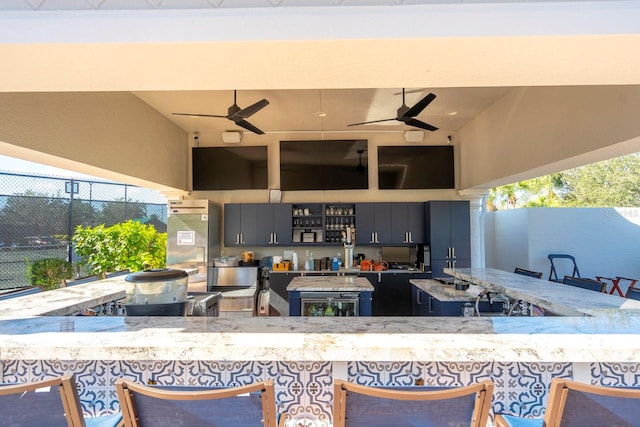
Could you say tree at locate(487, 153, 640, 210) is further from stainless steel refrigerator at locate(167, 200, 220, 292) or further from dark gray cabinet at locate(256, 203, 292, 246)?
stainless steel refrigerator at locate(167, 200, 220, 292)

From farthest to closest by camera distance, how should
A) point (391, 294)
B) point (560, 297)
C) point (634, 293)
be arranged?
point (391, 294)
point (634, 293)
point (560, 297)

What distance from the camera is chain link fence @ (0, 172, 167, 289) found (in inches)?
179

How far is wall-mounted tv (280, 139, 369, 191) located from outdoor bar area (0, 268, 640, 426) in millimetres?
4681

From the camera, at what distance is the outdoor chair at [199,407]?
3.39 feet

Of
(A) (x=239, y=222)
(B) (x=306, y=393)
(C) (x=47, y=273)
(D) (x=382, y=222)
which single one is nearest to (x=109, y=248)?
(C) (x=47, y=273)

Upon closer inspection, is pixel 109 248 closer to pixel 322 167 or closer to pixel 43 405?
pixel 322 167

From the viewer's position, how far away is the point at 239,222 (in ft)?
20.3

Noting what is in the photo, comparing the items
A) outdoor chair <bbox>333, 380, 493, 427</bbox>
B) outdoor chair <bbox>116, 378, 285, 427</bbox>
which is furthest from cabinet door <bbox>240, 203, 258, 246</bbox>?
outdoor chair <bbox>333, 380, 493, 427</bbox>

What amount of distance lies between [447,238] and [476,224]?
894mm

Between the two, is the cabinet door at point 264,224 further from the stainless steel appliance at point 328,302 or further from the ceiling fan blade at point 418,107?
the ceiling fan blade at point 418,107

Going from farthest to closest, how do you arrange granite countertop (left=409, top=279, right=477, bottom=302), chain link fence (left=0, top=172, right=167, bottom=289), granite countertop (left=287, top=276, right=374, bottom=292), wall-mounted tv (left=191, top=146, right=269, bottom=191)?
wall-mounted tv (left=191, top=146, right=269, bottom=191) → chain link fence (left=0, top=172, right=167, bottom=289) → granite countertop (left=287, top=276, right=374, bottom=292) → granite countertop (left=409, top=279, right=477, bottom=302)

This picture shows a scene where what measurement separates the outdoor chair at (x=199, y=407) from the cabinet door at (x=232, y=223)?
204 inches

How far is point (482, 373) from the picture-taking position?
1.54m

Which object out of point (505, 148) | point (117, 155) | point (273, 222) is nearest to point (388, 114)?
point (505, 148)
